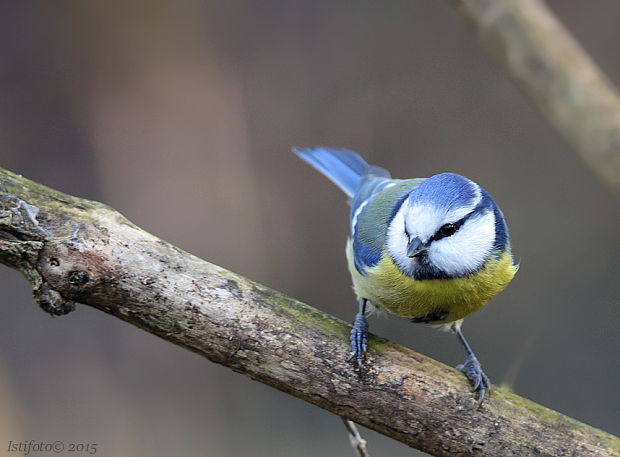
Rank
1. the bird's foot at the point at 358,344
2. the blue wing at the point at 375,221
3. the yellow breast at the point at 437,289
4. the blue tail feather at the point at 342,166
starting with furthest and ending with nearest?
the blue tail feather at the point at 342,166 → the blue wing at the point at 375,221 → the yellow breast at the point at 437,289 → the bird's foot at the point at 358,344

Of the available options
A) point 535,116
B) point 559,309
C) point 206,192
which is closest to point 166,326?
point 206,192

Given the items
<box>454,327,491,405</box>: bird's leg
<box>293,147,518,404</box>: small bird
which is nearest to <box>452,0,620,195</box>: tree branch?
<box>293,147,518,404</box>: small bird

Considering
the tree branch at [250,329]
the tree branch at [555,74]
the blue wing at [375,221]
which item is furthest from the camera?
the tree branch at [555,74]

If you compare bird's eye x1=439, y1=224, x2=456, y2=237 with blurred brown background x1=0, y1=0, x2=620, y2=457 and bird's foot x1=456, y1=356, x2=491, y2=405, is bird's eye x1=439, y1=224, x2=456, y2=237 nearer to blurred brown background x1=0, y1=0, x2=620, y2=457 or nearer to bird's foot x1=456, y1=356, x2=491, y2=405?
bird's foot x1=456, y1=356, x2=491, y2=405

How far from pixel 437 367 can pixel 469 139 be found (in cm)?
245

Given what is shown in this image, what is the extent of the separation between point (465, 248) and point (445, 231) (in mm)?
83

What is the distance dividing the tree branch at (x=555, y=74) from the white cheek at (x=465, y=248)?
0.42m

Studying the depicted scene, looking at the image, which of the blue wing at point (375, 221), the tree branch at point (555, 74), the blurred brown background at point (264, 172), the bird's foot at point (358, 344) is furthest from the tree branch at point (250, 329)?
the blurred brown background at point (264, 172)

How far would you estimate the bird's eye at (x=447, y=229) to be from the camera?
1.68m

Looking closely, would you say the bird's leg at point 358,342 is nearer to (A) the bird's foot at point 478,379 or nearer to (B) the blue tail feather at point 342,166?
(A) the bird's foot at point 478,379

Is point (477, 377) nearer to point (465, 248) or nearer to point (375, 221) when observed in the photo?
point (465, 248)

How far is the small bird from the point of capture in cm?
168

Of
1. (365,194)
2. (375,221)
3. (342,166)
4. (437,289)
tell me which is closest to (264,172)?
(342,166)

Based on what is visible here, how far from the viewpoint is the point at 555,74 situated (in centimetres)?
212
